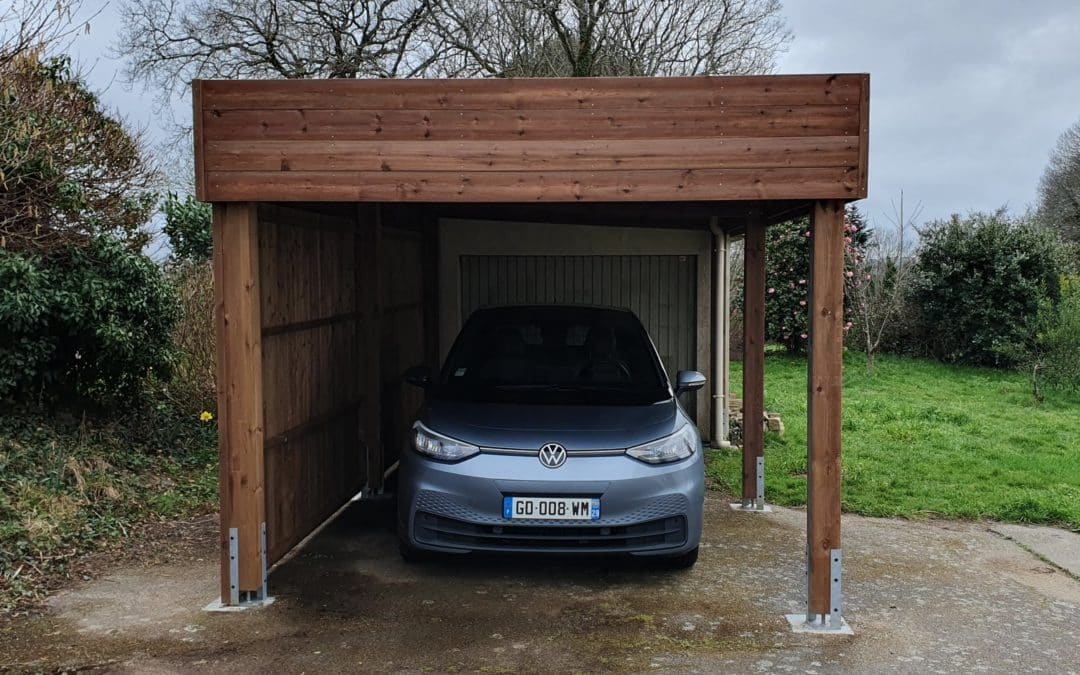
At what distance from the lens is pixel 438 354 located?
9.66 m

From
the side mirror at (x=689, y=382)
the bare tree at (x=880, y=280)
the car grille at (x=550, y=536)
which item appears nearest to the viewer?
the car grille at (x=550, y=536)

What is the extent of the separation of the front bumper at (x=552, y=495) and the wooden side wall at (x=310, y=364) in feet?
3.17

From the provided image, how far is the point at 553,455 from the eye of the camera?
5020 millimetres

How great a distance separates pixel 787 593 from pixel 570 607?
1.28 m

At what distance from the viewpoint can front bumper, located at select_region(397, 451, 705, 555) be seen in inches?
195

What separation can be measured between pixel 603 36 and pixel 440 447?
1596cm

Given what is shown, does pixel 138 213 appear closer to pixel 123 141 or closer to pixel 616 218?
pixel 123 141

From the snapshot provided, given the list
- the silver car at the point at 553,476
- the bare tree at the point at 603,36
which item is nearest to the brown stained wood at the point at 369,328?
the silver car at the point at 553,476

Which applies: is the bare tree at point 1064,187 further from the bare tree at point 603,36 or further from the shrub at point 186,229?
the shrub at point 186,229

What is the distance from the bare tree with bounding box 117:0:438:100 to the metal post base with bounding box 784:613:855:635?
17788 millimetres

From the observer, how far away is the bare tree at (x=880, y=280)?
58.6ft

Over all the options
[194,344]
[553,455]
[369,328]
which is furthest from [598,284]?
[553,455]

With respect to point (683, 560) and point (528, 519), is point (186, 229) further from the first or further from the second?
point (683, 560)

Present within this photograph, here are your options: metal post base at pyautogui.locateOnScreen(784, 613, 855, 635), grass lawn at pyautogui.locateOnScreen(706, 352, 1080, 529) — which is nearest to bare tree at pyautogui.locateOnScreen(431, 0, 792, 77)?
grass lawn at pyautogui.locateOnScreen(706, 352, 1080, 529)
